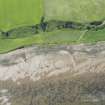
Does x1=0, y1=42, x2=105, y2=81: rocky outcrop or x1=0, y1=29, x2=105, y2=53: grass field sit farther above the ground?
x1=0, y1=29, x2=105, y2=53: grass field

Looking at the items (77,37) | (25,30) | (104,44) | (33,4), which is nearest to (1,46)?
(25,30)

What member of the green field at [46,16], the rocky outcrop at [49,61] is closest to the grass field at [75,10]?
the green field at [46,16]

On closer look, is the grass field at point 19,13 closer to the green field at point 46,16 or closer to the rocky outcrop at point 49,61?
the green field at point 46,16

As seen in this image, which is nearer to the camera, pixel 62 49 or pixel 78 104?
pixel 78 104

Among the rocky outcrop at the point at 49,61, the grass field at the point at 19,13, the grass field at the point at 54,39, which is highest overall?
the grass field at the point at 19,13

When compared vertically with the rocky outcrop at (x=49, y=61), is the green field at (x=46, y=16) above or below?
above

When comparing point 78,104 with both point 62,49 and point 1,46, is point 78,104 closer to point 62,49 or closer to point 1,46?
point 62,49

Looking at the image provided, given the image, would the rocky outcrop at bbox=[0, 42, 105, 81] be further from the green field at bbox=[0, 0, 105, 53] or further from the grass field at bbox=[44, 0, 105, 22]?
the grass field at bbox=[44, 0, 105, 22]

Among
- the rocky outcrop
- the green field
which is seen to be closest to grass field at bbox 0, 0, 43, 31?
the green field

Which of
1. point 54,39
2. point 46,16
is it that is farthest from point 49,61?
point 46,16
